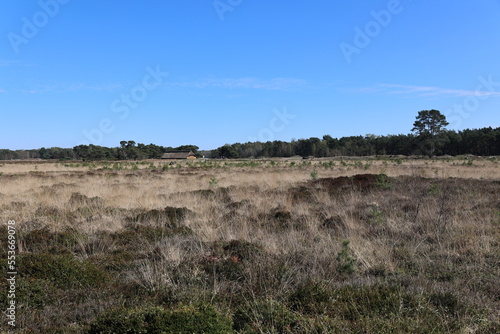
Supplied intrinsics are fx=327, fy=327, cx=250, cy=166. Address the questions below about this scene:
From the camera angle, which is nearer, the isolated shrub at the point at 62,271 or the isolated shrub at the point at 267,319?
the isolated shrub at the point at 267,319

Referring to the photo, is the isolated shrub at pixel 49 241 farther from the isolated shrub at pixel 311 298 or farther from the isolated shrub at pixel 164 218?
the isolated shrub at pixel 311 298

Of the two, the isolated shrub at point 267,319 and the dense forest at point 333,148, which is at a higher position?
the dense forest at point 333,148

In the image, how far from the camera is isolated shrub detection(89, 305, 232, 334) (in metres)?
3.01

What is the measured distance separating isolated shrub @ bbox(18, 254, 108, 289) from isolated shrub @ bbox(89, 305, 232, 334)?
160 centimetres

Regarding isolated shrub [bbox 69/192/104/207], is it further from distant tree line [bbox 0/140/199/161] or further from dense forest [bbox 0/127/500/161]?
dense forest [bbox 0/127/500/161]

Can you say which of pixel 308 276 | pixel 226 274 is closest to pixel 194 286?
pixel 226 274

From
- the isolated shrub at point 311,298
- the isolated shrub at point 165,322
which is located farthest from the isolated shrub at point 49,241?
the isolated shrub at point 311,298

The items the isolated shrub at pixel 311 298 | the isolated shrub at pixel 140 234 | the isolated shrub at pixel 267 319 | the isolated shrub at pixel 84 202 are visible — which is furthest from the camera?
the isolated shrub at pixel 84 202

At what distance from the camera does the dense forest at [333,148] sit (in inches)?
3155

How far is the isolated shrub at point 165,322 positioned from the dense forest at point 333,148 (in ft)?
291

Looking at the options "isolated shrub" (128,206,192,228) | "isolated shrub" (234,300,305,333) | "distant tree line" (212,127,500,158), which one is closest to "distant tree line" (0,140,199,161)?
"distant tree line" (212,127,500,158)

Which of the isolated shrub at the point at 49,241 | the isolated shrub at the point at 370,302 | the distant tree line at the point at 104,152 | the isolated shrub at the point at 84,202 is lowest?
the isolated shrub at the point at 49,241

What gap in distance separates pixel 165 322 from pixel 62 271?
101 inches

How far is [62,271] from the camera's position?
15.6 ft
